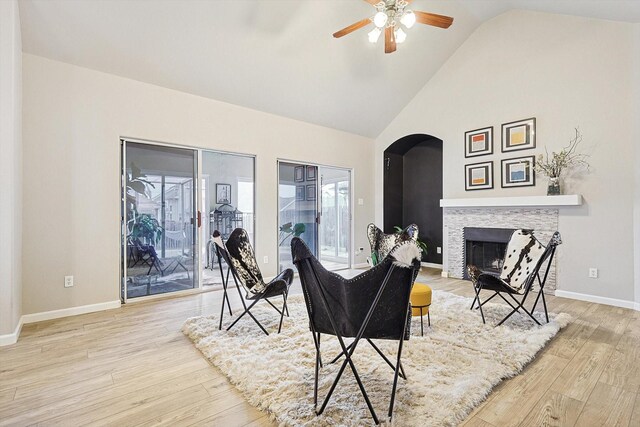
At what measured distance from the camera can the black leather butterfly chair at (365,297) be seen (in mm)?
1621

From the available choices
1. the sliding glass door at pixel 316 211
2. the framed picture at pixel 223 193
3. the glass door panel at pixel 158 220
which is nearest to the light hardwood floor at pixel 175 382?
the glass door panel at pixel 158 220

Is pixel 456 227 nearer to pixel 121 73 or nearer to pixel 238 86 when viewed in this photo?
pixel 238 86

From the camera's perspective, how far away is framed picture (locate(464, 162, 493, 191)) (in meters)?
5.07

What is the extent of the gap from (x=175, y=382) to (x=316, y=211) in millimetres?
4149

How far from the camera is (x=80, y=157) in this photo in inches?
140

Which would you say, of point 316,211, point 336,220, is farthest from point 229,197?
point 336,220

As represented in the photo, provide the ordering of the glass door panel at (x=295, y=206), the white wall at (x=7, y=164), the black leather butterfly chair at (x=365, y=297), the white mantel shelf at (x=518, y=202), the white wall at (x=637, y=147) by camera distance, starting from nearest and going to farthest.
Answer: the black leather butterfly chair at (x=365, y=297) → the white wall at (x=7, y=164) → the white wall at (x=637, y=147) → the white mantel shelf at (x=518, y=202) → the glass door panel at (x=295, y=206)

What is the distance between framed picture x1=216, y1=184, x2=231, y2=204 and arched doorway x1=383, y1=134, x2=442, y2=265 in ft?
10.5

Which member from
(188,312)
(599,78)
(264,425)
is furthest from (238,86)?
(599,78)

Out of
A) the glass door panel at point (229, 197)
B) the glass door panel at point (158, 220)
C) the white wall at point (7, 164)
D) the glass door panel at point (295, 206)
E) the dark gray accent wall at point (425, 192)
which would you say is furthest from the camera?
the dark gray accent wall at point (425, 192)

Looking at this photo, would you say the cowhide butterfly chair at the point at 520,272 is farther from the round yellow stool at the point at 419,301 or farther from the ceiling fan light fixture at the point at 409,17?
the ceiling fan light fixture at the point at 409,17

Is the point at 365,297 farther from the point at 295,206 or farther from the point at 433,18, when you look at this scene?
the point at 295,206

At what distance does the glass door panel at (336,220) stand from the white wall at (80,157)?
2.65 m

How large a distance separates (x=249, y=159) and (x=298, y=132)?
1.05m
